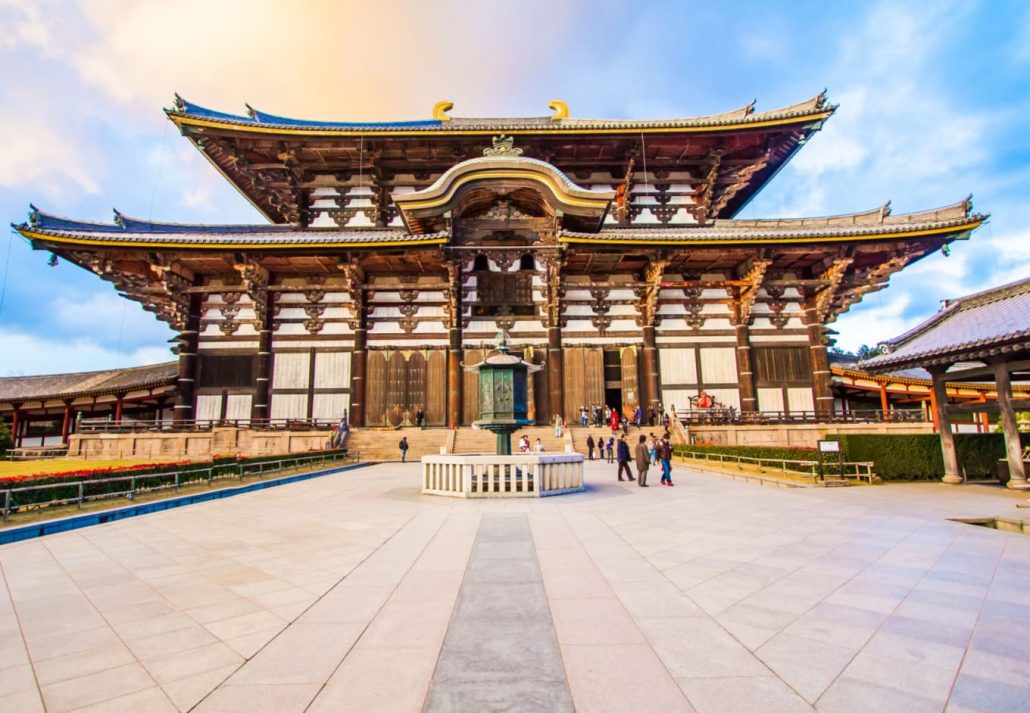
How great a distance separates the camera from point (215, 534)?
7070 millimetres

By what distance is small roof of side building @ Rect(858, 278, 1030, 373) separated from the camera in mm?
10484

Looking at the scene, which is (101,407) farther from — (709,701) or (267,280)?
(709,701)

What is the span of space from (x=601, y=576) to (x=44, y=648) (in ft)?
14.6

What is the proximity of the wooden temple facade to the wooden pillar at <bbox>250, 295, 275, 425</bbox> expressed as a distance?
0.07m

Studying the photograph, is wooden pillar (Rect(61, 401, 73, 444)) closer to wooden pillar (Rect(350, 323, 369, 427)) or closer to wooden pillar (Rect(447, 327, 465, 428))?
wooden pillar (Rect(350, 323, 369, 427))

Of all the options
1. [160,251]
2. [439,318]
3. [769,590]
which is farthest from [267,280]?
[769,590]

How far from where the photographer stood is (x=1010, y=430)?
11406 mm

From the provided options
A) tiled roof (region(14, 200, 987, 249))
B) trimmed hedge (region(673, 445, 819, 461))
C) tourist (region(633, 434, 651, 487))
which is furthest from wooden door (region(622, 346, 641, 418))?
tourist (region(633, 434, 651, 487))

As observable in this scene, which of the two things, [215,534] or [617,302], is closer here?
[215,534]

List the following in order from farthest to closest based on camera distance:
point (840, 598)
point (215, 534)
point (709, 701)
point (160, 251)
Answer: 1. point (160, 251)
2. point (215, 534)
3. point (840, 598)
4. point (709, 701)

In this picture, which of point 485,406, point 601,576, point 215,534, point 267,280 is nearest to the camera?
point 601,576

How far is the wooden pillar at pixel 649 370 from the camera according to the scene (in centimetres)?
2248

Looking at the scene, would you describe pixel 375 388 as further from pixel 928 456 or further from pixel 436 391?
pixel 928 456

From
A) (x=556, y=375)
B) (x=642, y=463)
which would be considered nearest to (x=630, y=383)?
(x=556, y=375)
